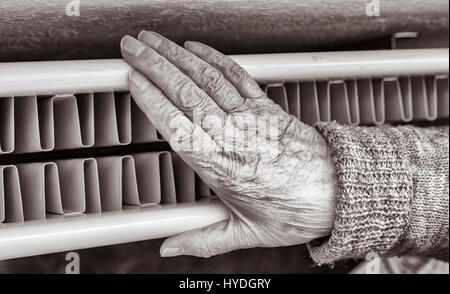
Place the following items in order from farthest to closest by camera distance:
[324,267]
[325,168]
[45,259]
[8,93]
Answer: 1. [324,267]
2. [45,259]
3. [325,168]
4. [8,93]

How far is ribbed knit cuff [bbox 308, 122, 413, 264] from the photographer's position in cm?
74

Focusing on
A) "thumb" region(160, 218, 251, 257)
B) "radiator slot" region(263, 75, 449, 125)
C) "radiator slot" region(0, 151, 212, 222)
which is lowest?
"thumb" region(160, 218, 251, 257)

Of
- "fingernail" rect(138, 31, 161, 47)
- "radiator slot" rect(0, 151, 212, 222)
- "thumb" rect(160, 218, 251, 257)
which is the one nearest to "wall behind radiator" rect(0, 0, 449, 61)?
"fingernail" rect(138, 31, 161, 47)

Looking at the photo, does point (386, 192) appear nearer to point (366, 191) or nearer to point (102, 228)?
point (366, 191)

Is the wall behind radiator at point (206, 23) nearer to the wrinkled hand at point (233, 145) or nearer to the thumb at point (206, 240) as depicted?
the wrinkled hand at point (233, 145)

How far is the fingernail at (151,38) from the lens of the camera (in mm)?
696

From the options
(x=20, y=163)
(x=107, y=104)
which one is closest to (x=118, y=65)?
(x=107, y=104)

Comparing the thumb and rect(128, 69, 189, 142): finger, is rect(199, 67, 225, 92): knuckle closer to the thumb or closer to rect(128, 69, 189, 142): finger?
rect(128, 69, 189, 142): finger

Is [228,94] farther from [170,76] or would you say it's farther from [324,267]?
[324,267]

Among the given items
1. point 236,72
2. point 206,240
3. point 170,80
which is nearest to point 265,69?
point 236,72

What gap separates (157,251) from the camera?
960 mm

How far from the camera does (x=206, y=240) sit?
742 mm

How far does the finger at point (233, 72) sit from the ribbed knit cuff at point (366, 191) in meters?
0.13
